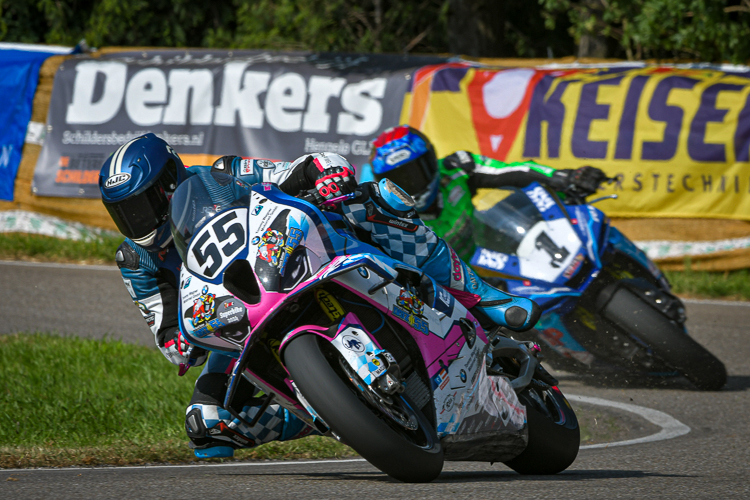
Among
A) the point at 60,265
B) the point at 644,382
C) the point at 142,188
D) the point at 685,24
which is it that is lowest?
the point at 60,265

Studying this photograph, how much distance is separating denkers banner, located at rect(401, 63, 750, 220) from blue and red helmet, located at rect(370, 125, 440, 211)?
4839 mm

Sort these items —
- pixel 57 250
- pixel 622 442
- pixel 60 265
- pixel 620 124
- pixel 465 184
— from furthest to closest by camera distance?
pixel 57 250, pixel 60 265, pixel 620 124, pixel 465 184, pixel 622 442

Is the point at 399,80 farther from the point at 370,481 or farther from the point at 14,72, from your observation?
the point at 370,481

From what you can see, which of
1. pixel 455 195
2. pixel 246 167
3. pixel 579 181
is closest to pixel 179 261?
pixel 246 167

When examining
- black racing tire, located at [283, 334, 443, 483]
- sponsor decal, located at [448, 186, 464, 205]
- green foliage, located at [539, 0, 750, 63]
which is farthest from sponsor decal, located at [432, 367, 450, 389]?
green foliage, located at [539, 0, 750, 63]

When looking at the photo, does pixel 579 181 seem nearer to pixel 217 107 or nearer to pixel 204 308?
pixel 204 308

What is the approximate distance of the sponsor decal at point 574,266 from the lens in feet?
19.4

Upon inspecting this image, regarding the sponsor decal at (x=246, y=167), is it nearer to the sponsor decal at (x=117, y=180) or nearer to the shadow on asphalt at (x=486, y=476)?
the sponsor decal at (x=117, y=180)

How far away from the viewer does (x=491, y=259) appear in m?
6.18

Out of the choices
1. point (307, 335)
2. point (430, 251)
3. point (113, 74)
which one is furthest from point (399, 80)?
point (307, 335)

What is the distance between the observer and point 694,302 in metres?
9.18

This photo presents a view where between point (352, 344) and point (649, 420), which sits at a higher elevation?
point (352, 344)

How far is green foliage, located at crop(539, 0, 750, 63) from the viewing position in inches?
500

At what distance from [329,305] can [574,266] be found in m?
2.96
